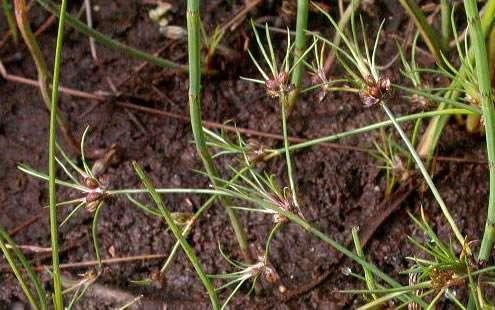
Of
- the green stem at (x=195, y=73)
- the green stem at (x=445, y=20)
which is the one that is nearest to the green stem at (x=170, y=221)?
the green stem at (x=195, y=73)

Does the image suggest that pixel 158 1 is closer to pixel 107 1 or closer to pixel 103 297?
pixel 107 1

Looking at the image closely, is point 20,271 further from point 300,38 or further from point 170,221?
point 300,38

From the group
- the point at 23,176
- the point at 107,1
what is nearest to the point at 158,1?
the point at 107,1

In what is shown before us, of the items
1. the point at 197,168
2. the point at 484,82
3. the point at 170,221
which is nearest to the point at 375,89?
the point at 484,82

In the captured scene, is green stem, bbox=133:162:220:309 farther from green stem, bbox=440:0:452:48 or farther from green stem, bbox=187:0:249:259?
green stem, bbox=440:0:452:48

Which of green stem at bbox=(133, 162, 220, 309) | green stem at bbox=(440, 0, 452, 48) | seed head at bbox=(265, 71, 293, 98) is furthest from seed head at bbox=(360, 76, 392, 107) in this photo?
green stem at bbox=(440, 0, 452, 48)

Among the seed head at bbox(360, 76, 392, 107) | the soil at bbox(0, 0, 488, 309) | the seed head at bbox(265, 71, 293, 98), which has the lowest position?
the soil at bbox(0, 0, 488, 309)
